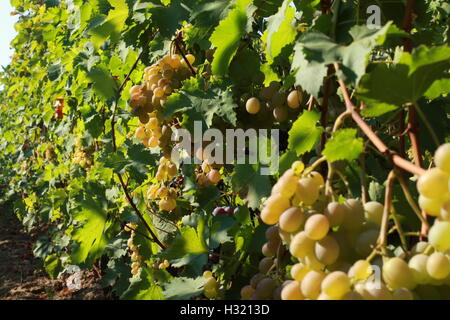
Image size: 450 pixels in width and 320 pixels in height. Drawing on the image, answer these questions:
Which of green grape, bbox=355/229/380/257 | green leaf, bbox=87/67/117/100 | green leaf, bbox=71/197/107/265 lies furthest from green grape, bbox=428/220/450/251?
green leaf, bbox=87/67/117/100

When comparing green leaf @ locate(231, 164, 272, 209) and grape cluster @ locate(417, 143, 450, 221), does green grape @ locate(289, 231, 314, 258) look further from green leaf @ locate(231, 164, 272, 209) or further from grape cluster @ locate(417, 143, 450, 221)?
green leaf @ locate(231, 164, 272, 209)

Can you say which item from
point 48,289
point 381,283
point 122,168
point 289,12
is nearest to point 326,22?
point 289,12

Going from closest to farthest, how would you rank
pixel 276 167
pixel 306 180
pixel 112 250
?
1. pixel 306 180
2. pixel 276 167
3. pixel 112 250

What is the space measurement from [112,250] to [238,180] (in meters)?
1.86

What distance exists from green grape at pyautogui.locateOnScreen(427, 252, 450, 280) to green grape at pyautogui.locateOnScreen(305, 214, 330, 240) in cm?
15

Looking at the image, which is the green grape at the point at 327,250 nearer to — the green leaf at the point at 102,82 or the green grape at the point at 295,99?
the green grape at the point at 295,99

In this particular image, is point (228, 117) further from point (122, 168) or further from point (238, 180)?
point (122, 168)

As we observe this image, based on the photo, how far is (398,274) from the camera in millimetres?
686

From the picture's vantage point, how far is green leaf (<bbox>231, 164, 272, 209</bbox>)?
1410mm

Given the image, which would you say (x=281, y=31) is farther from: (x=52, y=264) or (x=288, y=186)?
(x=52, y=264)

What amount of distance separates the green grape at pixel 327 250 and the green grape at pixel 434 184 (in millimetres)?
164

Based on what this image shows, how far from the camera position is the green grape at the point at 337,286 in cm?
70

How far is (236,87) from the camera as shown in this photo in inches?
63.9

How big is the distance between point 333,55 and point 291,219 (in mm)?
297
